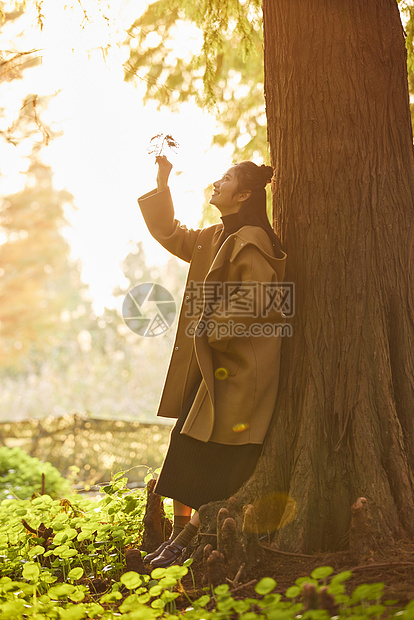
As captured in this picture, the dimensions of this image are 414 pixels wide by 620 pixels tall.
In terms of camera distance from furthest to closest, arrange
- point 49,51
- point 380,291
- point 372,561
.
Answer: point 49,51, point 380,291, point 372,561

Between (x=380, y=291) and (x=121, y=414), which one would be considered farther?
(x=121, y=414)

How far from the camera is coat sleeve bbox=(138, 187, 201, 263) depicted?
384 centimetres

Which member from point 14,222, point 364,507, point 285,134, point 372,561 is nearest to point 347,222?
point 285,134

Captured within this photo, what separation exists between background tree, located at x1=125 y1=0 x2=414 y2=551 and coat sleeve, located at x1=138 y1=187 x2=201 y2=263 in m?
0.65

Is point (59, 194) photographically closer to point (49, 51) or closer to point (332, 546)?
point (49, 51)

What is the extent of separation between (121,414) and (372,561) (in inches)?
660

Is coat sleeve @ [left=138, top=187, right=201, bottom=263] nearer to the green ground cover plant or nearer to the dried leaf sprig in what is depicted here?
the dried leaf sprig

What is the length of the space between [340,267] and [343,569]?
146cm

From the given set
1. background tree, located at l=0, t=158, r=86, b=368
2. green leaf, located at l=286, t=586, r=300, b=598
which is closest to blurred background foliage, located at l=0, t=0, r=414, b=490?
background tree, located at l=0, t=158, r=86, b=368

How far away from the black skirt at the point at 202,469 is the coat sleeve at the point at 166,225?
111 centimetres

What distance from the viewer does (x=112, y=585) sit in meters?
3.12

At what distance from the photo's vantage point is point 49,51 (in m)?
4.34

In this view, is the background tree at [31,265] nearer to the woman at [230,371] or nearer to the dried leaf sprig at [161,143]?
the dried leaf sprig at [161,143]
